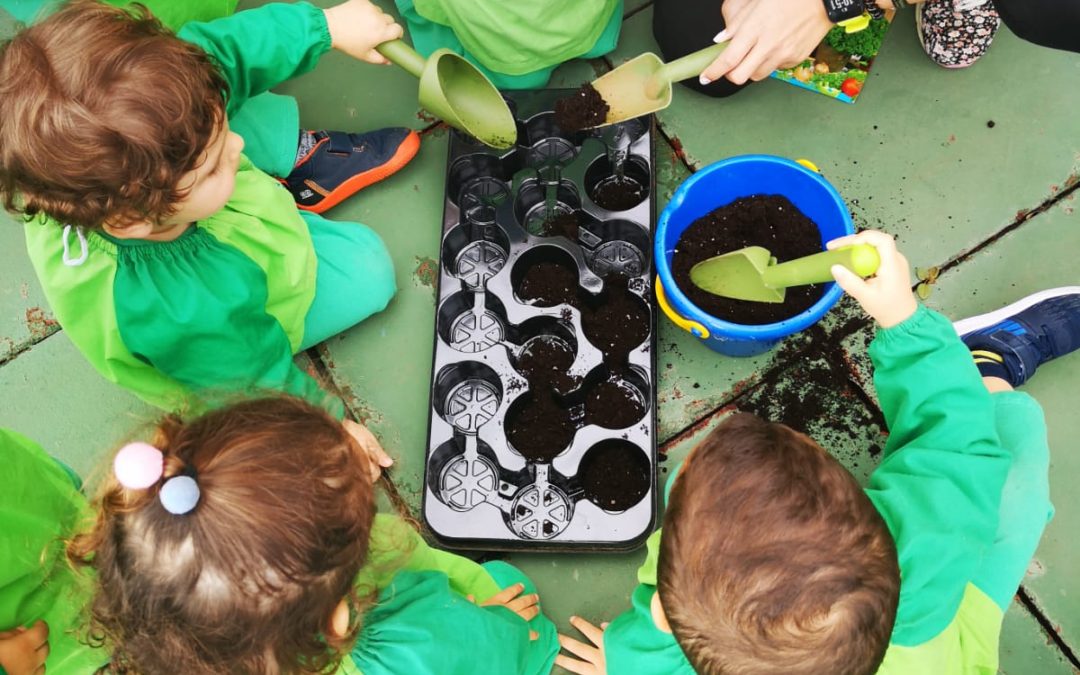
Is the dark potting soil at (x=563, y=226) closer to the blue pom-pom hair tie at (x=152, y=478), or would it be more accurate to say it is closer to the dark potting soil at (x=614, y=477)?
the dark potting soil at (x=614, y=477)

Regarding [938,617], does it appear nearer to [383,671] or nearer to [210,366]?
[383,671]

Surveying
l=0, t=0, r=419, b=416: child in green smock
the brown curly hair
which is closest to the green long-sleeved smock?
l=0, t=0, r=419, b=416: child in green smock

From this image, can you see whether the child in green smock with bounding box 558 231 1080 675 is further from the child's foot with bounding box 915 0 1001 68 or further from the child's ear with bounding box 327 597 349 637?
the child's foot with bounding box 915 0 1001 68

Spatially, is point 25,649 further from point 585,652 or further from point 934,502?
point 934,502

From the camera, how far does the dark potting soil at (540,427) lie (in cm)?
127

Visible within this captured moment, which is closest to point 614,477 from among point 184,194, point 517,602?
point 517,602

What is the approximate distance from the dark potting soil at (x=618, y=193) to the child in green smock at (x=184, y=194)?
366 millimetres

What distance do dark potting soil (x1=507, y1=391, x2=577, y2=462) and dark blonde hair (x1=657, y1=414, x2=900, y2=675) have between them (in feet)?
1.43

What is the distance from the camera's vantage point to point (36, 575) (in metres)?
1.01

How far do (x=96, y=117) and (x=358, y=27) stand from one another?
1.47 ft

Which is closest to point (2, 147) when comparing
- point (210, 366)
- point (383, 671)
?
point (210, 366)

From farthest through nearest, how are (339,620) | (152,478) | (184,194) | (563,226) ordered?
(563,226) < (184,194) < (339,620) < (152,478)

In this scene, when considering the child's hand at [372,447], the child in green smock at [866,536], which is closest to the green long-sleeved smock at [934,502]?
the child in green smock at [866,536]

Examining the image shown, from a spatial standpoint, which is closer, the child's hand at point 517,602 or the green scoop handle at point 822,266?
the green scoop handle at point 822,266
